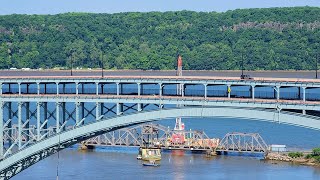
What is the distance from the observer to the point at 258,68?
178625 mm

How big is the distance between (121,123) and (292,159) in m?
34.7

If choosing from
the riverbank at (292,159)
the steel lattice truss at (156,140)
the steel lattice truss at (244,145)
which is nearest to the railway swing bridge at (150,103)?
the riverbank at (292,159)

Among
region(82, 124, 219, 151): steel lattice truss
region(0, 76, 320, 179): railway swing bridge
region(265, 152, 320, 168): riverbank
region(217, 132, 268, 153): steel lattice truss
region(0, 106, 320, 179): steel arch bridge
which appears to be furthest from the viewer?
region(82, 124, 219, 151): steel lattice truss

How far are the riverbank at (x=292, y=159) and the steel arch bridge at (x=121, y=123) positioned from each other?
3138 cm

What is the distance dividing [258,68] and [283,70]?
4.55 meters

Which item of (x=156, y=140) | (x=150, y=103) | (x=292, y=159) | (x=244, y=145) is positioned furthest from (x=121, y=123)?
(x=156, y=140)

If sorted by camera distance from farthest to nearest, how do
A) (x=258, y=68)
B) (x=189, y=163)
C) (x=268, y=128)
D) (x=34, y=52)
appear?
(x=34, y=52), (x=258, y=68), (x=268, y=128), (x=189, y=163)

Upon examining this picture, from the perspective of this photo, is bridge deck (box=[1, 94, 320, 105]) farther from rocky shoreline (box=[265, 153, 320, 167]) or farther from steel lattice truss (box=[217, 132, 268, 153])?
steel lattice truss (box=[217, 132, 268, 153])

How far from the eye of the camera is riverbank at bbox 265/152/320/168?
339 ft

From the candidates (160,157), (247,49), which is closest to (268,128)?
(160,157)

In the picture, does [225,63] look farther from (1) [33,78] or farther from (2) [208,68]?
(1) [33,78]

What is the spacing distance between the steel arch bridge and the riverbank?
1235 inches

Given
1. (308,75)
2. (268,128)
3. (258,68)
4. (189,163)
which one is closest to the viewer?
(189,163)

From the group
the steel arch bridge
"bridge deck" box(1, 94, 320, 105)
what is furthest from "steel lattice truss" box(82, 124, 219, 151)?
"bridge deck" box(1, 94, 320, 105)
